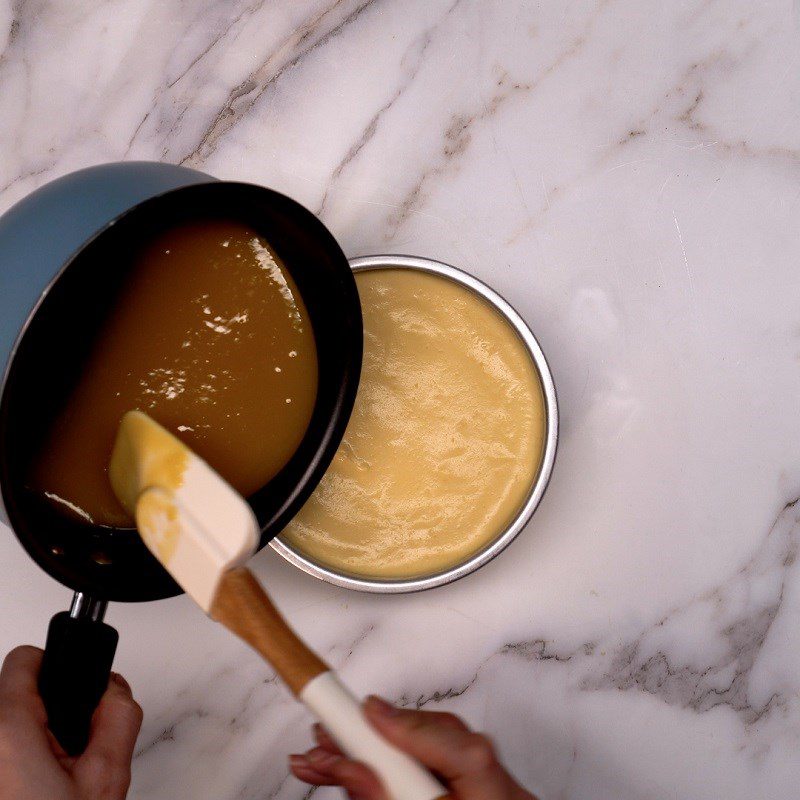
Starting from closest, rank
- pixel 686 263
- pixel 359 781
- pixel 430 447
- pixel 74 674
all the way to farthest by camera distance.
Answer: pixel 359 781 < pixel 74 674 < pixel 430 447 < pixel 686 263

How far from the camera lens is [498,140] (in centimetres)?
94

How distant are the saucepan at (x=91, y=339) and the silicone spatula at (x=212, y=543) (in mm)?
68

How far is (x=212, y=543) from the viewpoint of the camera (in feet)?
2.03

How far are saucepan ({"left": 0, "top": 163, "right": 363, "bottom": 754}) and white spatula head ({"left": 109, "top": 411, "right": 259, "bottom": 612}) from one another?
67mm

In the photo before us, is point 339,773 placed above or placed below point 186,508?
below

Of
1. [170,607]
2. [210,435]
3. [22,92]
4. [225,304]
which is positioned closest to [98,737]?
[170,607]

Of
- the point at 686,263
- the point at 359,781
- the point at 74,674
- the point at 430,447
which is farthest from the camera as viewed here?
the point at 686,263

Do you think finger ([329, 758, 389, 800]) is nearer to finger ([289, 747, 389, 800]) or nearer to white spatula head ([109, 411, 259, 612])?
finger ([289, 747, 389, 800])

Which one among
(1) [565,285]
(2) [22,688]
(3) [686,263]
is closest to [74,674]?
(2) [22,688]

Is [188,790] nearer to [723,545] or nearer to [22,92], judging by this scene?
[723,545]

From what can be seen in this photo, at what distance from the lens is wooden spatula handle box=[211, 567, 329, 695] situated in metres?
0.60

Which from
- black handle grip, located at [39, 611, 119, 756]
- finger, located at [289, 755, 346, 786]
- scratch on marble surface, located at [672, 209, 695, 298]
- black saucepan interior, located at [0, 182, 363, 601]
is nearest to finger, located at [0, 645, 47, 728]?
black handle grip, located at [39, 611, 119, 756]

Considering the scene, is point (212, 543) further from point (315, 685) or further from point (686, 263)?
point (686, 263)

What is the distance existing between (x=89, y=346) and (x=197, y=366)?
8cm
